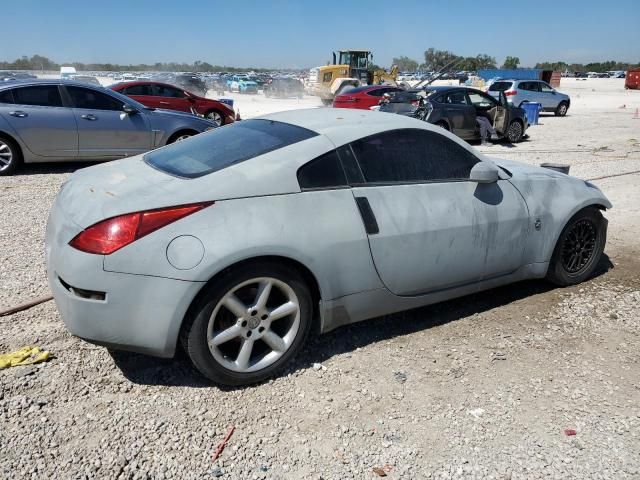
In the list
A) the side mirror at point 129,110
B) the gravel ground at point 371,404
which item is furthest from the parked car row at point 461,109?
the gravel ground at point 371,404

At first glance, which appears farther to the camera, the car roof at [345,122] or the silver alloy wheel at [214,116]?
the silver alloy wheel at [214,116]

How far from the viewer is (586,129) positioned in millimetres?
18531

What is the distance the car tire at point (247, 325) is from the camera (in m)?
2.75

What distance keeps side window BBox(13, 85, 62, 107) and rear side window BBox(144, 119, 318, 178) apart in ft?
19.4

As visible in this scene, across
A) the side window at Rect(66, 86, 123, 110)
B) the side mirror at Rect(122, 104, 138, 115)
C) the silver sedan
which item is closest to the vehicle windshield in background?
the silver sedan

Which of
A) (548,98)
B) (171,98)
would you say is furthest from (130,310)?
(548,98)

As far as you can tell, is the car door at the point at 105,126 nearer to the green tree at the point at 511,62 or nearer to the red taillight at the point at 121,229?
the red taillight at the point at 121,229

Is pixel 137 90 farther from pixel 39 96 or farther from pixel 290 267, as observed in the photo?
pixel 290 267

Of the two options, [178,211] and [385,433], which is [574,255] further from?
[178,211]

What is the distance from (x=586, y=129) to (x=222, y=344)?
18.9m

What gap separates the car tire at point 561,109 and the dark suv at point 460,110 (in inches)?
433

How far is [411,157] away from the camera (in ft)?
11.5

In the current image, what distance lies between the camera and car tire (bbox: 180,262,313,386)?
275cm

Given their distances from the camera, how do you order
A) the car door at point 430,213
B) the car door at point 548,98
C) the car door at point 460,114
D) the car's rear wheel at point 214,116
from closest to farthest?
the car door at point 430,213 < the car door at point 460,114 < the car's rear wheel at point 214,116 < the car door at point 548,98
